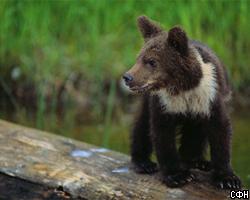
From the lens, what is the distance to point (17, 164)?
5.08 metres

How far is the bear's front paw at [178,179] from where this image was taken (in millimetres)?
4645

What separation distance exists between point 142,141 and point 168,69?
776mm

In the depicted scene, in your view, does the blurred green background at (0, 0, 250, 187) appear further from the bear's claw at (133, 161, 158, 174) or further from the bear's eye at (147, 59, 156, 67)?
the bear's eye at (147, 59, 156, 67)

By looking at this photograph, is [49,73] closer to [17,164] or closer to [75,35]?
[75,35]

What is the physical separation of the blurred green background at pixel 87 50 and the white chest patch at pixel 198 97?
346 centimetres

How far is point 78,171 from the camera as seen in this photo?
4949 millimetres

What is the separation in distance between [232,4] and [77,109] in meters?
2.04

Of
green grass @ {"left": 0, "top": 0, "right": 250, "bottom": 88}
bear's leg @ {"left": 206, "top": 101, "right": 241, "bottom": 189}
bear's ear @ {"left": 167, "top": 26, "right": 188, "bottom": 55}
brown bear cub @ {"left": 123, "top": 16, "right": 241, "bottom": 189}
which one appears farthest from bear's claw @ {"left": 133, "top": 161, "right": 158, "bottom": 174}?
green grass @ {"left": 0, "top": 0, "right": 250, "bottom": 88}

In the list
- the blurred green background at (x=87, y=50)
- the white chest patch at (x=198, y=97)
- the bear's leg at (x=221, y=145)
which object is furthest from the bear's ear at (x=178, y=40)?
the blurred green background at (x=87, y=50)

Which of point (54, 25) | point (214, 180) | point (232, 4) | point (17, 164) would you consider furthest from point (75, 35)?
point (214, 180)

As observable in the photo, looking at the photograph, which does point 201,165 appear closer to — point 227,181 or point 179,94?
point 227,181

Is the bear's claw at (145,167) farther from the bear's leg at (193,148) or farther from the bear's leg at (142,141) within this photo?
the bear's leg at (193,148)

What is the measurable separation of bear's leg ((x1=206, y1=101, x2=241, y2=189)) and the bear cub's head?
23cm

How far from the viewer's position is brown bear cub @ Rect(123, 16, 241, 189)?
4.54 m
